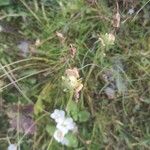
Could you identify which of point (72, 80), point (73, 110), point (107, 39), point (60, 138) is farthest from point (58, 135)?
point (107, 39)

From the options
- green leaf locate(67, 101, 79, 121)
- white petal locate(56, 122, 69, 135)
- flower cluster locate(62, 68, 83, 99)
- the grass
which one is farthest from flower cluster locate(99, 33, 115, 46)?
white petal locate(56, 122, 69, 135)

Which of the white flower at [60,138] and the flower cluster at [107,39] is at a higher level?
the flower cluster at [107,39]

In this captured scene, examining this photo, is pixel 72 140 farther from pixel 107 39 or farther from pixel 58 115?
pixel 107 39

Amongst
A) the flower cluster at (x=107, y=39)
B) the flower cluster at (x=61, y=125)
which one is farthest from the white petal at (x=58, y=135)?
the flower cluster at (x=107, y=39)

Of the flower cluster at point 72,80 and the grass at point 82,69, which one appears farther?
the grass at point 82,69

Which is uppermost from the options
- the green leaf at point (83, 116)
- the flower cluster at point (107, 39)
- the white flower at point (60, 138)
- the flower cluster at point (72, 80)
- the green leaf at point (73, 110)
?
the flower cluster at point (107, 39)

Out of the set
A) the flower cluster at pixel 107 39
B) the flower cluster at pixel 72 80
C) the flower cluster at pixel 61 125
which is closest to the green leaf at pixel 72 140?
the flower cluster at pixel 61 125

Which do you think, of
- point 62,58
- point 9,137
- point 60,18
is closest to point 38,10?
point 60,18

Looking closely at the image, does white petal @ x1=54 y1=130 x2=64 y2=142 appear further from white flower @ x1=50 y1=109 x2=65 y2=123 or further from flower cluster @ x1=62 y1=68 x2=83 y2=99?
flower cluster @ x1=62 y1=68 x2=83 y2=99

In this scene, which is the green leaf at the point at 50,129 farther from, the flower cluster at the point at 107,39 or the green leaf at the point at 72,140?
the flower cluster at the point at 107,39
